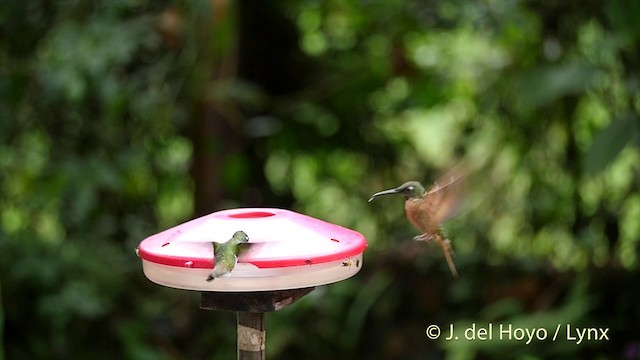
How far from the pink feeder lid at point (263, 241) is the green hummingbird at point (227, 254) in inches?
0.5

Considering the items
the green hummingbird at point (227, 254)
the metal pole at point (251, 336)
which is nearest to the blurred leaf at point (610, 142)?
the metal pole at point (251, 336)

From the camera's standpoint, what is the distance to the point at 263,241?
1.42 meters

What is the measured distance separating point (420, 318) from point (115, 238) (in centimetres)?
117

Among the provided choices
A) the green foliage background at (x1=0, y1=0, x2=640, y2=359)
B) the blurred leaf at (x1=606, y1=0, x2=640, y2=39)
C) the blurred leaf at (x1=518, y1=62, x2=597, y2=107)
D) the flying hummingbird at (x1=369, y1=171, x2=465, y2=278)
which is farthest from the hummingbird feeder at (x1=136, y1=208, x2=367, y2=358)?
the blurred leaf at (x1=518, y1=62, x2=597, y2=107)

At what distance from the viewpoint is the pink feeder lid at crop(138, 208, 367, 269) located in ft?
4.50

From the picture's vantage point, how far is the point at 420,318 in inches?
140

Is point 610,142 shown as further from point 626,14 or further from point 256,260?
point 256,260

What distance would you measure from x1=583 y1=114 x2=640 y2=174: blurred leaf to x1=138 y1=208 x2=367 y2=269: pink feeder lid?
4.41 ft

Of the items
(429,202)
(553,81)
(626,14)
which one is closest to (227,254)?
(429,202)

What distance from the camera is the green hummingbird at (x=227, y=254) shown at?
1328 millimetres

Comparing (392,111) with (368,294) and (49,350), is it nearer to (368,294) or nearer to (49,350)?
(368,294)

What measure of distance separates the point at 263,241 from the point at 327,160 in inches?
94.7

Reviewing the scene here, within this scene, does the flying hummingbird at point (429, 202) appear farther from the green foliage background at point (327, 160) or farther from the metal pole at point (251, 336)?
the green foliage background at point (327, 160)

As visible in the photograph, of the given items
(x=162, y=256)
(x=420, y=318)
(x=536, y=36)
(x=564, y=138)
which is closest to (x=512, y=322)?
(x=420, y=318)
